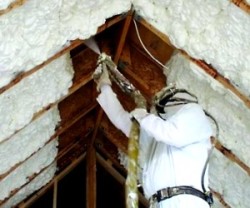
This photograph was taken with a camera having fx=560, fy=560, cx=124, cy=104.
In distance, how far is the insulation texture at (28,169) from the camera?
14.6 feet

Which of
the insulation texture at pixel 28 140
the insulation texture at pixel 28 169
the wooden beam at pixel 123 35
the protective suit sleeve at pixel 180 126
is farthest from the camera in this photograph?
the insulation texture at pixel 28 169

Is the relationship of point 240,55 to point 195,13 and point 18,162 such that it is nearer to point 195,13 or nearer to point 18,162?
point 195,13

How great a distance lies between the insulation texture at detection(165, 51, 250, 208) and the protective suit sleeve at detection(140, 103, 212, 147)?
0.44 m

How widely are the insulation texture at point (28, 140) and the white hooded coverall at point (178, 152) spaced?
1002mm

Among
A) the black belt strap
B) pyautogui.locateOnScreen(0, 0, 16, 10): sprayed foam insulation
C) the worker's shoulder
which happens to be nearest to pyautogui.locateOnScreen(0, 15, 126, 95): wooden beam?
pyautogui.locateOnScreen(0, 0, 16, 10): sprayed foam insulation

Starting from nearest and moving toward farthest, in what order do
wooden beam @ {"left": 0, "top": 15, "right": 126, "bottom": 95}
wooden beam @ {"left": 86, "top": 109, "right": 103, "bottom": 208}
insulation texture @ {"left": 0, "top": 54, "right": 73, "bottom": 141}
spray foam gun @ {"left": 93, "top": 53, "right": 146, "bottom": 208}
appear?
spray foam gun @ {"left": 93, "top": 53, "right": 146, "bottom": 208} < wooden beam @ {"left": 0, "top": 15, "right": 126, "bottom": 95} < insulation texture @ {"left": 0, "top": 54, "right": 73, "bottom": 141} < wooden beam @ {"left": 86, "top": 109, "right": 103, "bottom": 208}

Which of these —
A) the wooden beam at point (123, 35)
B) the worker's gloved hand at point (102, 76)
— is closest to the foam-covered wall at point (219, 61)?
the wooden beam at point (123, 35)

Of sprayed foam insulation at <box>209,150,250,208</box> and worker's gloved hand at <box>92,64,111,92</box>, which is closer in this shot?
worker's gloved hand at <box>92,64,111,92</box>

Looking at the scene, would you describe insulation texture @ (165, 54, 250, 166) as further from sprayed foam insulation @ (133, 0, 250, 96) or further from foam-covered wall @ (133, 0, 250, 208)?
sprayed foam insulation @ (133, 0, 250, 96)

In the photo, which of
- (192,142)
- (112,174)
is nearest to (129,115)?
(192,142)

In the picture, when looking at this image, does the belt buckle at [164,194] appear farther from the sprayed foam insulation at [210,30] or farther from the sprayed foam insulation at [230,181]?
the sprayed foam insulation at [230,181]

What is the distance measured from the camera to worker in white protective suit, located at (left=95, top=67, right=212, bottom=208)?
9.99 feet

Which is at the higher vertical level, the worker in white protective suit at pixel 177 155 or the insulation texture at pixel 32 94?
the insulation texture at pixel 32 94

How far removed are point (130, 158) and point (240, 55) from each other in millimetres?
855
